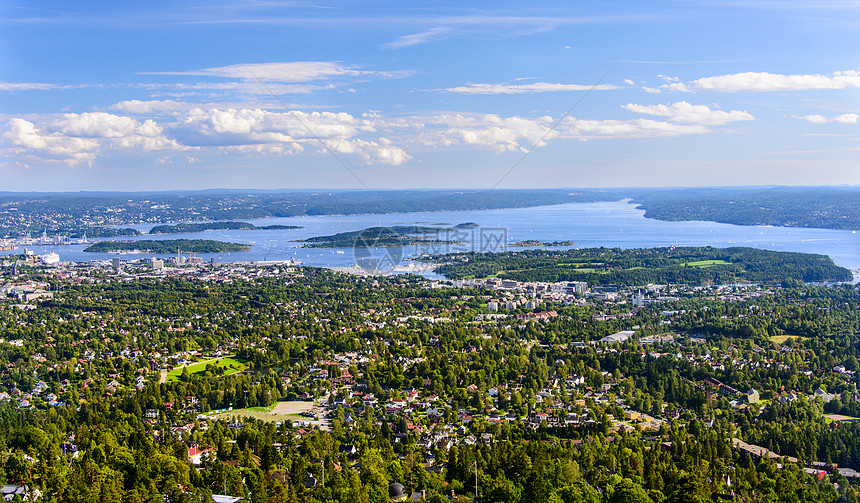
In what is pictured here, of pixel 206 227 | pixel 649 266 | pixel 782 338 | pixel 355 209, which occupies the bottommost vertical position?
pixel 782 338

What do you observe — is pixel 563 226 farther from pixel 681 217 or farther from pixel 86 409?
pixel 86 409

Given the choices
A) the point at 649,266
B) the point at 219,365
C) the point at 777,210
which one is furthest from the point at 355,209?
the point at 219,365

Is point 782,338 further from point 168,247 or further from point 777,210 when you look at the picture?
point 777,210

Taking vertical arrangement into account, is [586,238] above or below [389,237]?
below

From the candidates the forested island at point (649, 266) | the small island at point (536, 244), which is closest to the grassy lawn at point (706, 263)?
the forested island at point (649, 266)

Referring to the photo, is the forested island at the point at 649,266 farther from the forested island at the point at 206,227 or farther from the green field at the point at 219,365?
the forested island at the point at 206,227

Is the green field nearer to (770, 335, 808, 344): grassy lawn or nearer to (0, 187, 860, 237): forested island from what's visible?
(770, 335, 808, 344): grassy lawn
